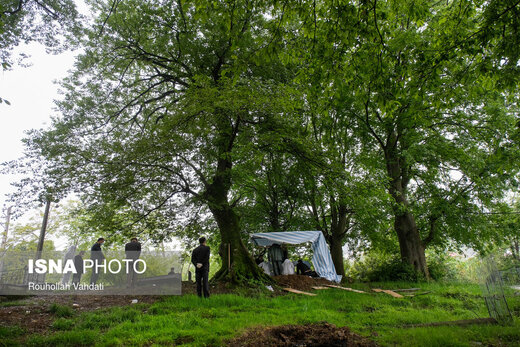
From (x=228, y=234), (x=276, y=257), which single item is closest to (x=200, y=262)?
(x=228, y=234)

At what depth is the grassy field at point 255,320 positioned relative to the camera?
14.3ft

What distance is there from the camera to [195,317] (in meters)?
5.65

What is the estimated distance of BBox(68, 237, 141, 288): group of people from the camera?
31.1ft

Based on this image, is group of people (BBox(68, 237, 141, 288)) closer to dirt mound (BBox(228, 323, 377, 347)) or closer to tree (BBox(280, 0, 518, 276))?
dirt mound (BBox(228, 323, 377, 347))

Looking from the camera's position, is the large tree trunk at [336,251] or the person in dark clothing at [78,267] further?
the large tree trunk at [336,251]

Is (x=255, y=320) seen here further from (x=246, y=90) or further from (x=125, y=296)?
(x=246, y=90)

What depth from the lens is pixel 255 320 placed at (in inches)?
220

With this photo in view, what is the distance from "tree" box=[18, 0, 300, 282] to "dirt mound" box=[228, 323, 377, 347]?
589 cm

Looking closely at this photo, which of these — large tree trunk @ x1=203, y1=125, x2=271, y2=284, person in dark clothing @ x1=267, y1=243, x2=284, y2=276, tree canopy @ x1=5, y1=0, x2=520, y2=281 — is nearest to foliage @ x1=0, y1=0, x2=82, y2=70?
tree canopy @ x1=5, y1=0, x2=520, y2=281

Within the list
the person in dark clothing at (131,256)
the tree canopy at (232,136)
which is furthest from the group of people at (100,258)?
the tree canopy at (232,136)

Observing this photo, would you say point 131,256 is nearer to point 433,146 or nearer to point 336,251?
point 336,251

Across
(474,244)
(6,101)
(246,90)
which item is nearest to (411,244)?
(474,244)

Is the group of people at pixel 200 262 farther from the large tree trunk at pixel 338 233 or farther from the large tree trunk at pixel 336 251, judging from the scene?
the large tree trunk at pixel 338 233

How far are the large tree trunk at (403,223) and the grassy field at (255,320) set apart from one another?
A: 18.4 feet
